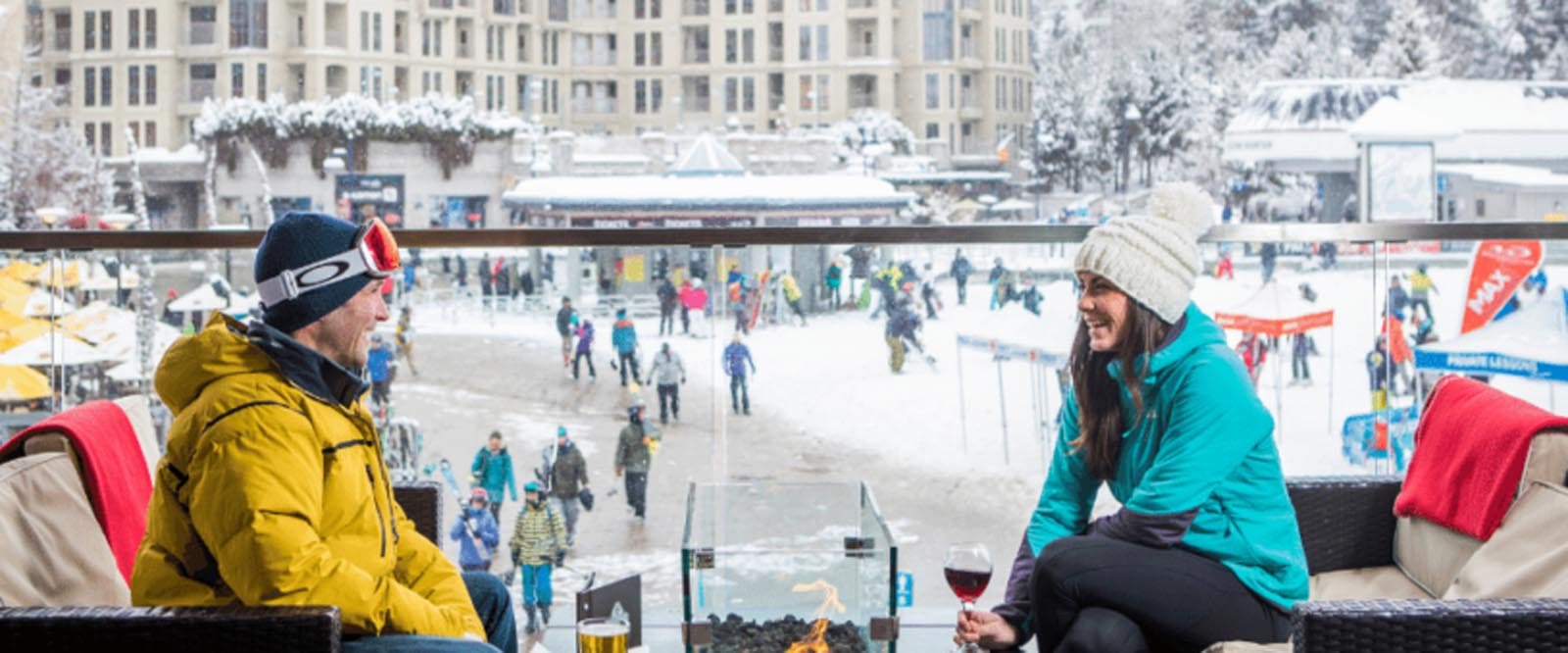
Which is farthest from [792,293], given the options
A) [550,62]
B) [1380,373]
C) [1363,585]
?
[550,62]

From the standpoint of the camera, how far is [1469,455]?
1.76m

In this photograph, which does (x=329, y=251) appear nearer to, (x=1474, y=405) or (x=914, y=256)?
(x=1474, y=405)

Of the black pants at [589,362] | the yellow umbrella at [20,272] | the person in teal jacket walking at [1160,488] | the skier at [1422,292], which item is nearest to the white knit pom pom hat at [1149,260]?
the person in teal jacket walking at [1160,488]

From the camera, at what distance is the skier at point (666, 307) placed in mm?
3347

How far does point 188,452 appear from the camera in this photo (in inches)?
50.8

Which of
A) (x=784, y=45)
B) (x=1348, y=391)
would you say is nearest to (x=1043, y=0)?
(x=784, y=45)

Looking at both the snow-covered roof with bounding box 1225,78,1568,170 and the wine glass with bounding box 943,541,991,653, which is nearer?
the wine glass with bounding box 943,541,991,653

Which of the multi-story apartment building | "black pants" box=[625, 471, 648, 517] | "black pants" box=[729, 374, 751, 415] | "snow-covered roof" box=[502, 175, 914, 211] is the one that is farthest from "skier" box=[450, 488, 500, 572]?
the multi-story apartment building

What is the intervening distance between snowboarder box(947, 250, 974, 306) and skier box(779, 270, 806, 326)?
A: 12.9 inches

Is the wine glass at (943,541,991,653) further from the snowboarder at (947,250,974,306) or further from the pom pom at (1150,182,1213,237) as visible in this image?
the snowboarder at (947,250,974,306)

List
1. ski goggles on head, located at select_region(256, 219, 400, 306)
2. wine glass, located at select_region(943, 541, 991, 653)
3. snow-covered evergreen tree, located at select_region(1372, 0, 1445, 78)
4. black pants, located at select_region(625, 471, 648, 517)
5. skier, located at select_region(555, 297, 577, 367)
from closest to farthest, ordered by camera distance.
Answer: ski goggles on head, located at select_region(256, 219, 400, 306), wine glass, located at select_region(943, 541, 991, 653), skier, located at select_region(555, 297, 577, 367), black pants, located at select_region(625, 471, 648, 517), snow-covered evergreen tree, located at select_region(1372, 0, 1445, 78)

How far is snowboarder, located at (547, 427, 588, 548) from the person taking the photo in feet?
26.2

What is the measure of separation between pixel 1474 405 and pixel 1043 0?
3135 centimetres

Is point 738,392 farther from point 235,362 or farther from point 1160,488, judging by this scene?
point 235,362
